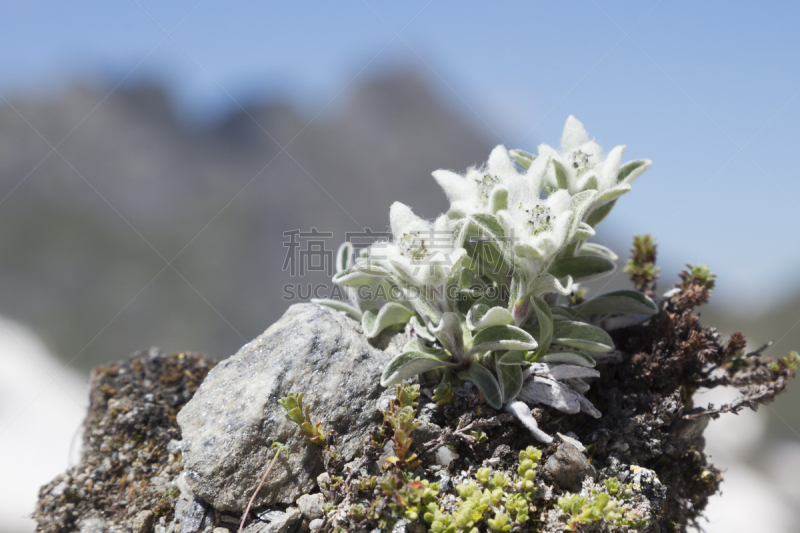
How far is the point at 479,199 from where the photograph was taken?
304 centimetres

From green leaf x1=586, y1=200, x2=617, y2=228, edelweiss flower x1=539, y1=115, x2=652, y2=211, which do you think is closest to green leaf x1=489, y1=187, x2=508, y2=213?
edelweiss flower x1=539, y1=115, x2=652, y2=211

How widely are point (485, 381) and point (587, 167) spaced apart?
1519 mm

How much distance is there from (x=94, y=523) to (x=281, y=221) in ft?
94.8

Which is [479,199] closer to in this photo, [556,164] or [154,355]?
[556,164]

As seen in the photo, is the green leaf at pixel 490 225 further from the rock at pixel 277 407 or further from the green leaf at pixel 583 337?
the rock at pixel 277 407

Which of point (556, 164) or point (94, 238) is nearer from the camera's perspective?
point (556, 164)

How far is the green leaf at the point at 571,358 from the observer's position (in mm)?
2783

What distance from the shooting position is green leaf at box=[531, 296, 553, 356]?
9.12ft

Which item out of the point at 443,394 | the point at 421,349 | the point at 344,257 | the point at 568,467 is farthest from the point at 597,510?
the point at 344,257

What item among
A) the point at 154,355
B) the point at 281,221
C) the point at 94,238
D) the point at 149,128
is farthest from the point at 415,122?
the point at 154,355

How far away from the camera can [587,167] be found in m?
3.18

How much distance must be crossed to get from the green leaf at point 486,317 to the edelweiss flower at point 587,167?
97 centimetres

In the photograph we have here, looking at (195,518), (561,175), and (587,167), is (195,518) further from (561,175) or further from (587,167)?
(587,167)

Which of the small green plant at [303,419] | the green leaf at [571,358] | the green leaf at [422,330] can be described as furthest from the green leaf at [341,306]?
the green leaf at [571,358]
